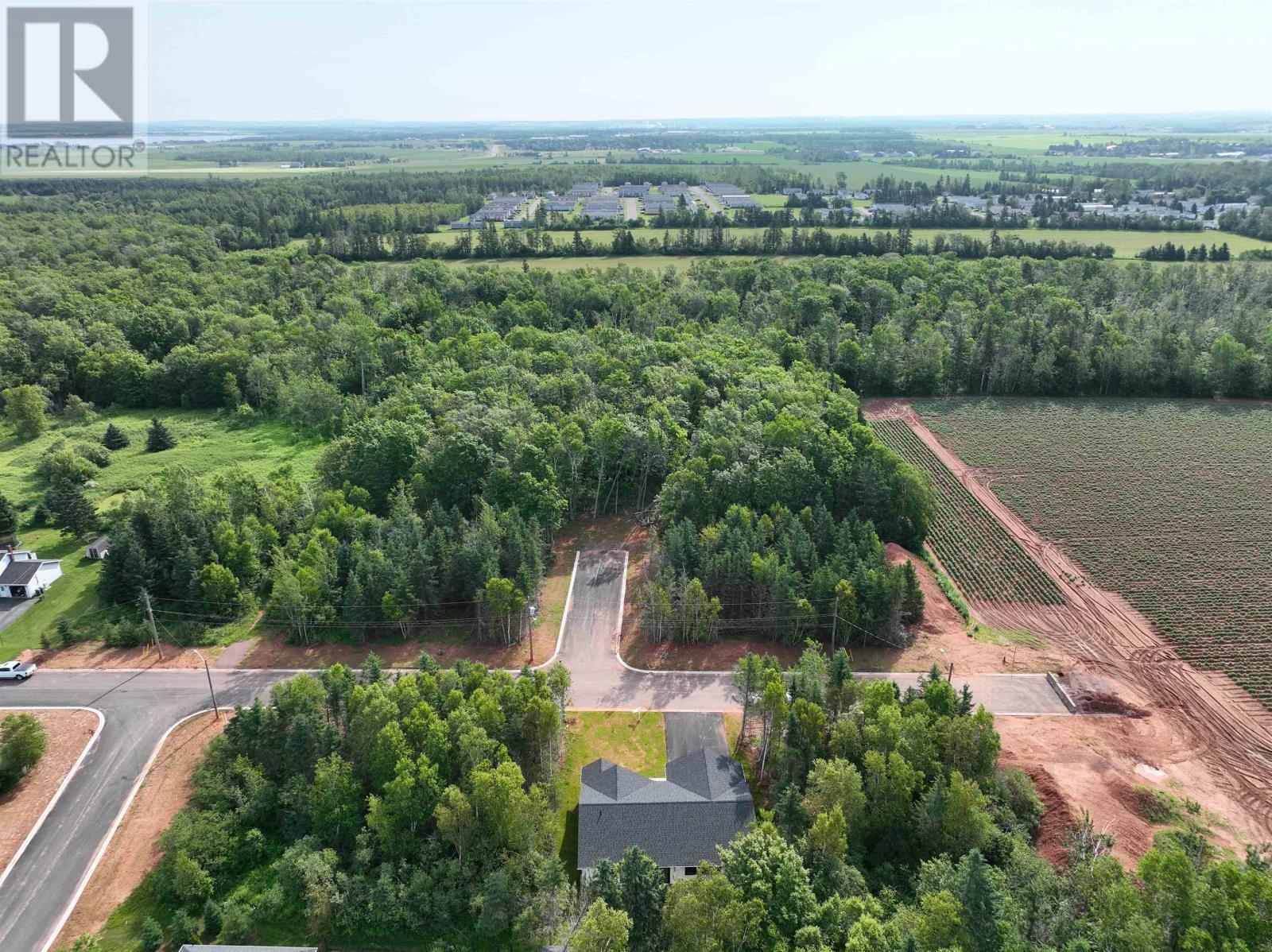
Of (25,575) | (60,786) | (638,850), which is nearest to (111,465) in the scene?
(25,575)

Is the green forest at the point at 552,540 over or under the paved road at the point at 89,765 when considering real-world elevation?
over

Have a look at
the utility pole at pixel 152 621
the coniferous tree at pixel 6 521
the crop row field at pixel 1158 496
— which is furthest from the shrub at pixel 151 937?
the crop row field at pixel 1158 496

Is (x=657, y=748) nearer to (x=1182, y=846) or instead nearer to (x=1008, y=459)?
(x=1182, y=846)

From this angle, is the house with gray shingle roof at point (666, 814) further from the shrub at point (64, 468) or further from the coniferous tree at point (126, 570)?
the shrub at point (64, 468)

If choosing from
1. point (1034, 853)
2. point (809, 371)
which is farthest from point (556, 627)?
point (809, 371)

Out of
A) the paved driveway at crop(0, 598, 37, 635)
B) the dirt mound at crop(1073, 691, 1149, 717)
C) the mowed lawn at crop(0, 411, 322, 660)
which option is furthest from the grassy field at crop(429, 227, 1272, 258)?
the dirt mound at crop(1073, 691, 1149, 717)
